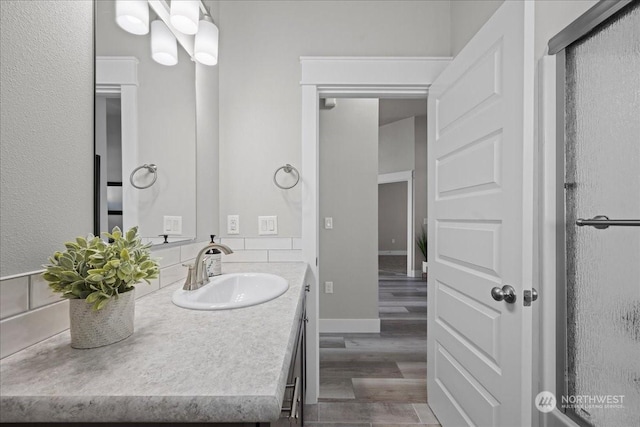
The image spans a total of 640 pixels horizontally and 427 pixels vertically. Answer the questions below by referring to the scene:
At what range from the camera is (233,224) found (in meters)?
1.98

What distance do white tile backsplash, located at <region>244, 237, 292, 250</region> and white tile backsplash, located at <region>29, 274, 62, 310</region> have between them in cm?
123

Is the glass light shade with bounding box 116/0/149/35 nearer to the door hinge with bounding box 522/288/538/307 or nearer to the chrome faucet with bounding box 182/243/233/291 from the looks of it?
the chrome faucet with bounding box 182/243/233/291

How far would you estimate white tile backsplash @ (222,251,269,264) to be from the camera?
196 centimetres

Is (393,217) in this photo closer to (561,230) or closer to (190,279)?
(561,230)

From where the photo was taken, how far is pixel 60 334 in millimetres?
768

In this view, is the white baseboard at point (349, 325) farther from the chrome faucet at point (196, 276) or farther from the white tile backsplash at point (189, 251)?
the chrome faucet at point (196, 276)

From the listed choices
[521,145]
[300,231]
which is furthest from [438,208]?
[300,231]

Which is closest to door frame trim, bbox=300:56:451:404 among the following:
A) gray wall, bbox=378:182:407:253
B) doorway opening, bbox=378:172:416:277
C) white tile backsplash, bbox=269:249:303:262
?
white tile backsplash, bbox=269:249:303:262

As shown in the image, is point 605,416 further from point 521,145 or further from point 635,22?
point 635,22

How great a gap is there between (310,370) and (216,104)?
1.77 metres

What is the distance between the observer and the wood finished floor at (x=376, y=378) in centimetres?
180

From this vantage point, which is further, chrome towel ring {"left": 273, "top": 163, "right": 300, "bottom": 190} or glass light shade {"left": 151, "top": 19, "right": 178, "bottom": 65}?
chrome towel ring {"left": 273, "top": 163, "right": 300, "bottom": 190}

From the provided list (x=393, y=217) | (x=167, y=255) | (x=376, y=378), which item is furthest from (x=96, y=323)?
(x=393, y=217)

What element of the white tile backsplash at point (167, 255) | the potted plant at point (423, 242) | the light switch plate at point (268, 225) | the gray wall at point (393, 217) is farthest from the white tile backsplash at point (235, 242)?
the gray wall at point (393, 217)
